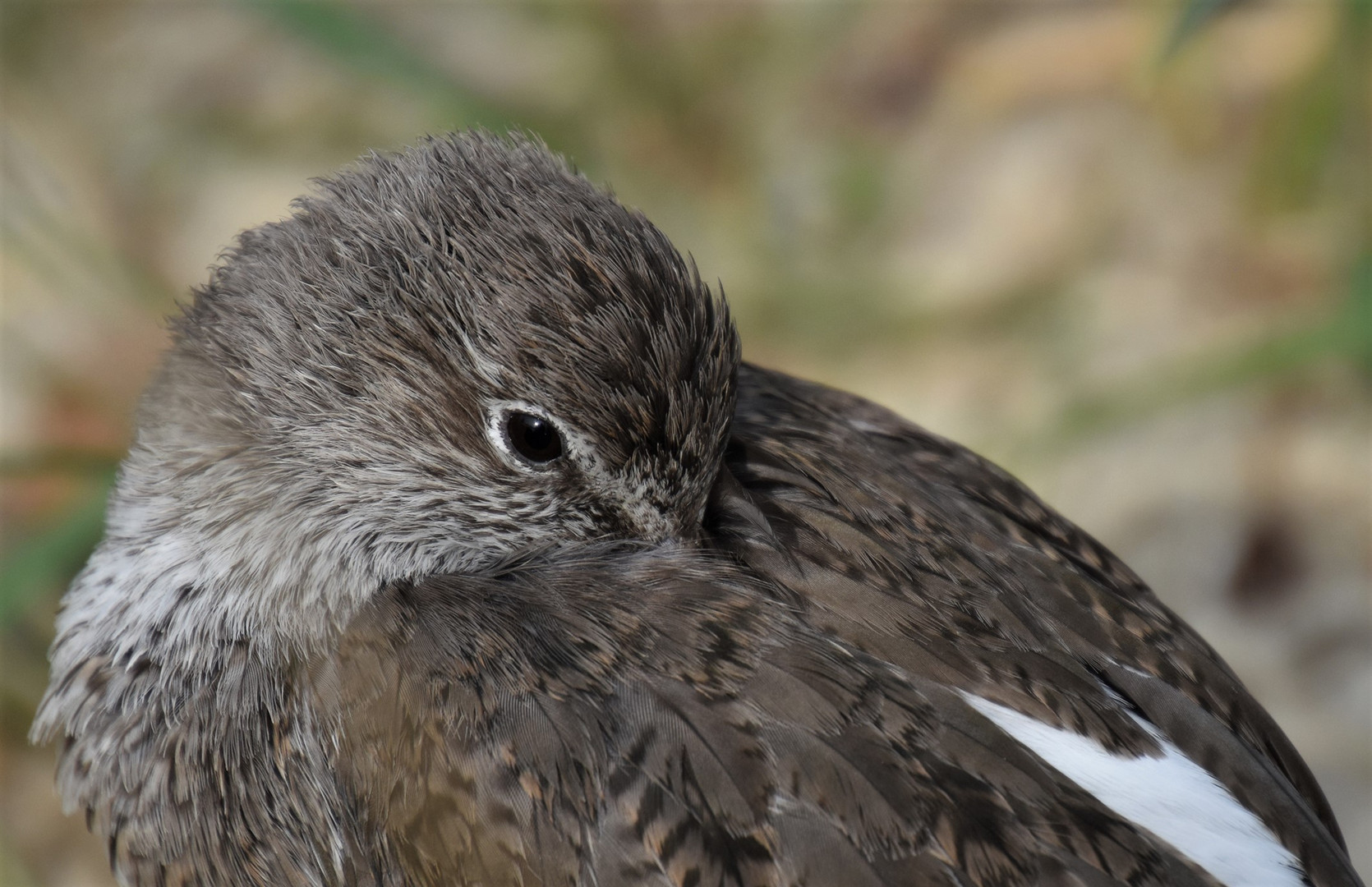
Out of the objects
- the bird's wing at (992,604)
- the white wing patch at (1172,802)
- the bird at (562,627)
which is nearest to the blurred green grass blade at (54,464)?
the bird at (562,627)

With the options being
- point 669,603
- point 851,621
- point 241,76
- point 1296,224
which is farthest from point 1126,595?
point 241,76

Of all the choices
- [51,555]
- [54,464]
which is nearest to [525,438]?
[51,555]

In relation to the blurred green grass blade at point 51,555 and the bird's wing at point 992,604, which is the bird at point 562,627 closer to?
the bird's wing at point 992,604

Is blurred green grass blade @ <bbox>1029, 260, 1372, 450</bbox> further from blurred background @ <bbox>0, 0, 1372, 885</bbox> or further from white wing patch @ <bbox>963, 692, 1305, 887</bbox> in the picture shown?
white wing patch @ <bbox>963, 692, 1305, 887</bbox>

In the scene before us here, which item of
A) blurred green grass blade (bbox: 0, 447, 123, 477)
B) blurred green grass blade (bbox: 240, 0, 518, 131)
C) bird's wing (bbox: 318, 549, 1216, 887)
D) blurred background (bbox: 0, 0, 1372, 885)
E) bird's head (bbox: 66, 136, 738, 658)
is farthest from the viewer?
blurred green grass blade (bbox: 240, 0, 518, 131)

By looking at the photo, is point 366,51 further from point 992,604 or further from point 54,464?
point 992,604

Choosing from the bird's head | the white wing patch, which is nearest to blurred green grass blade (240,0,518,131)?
the bird's head

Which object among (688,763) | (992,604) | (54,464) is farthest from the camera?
(54,464)
